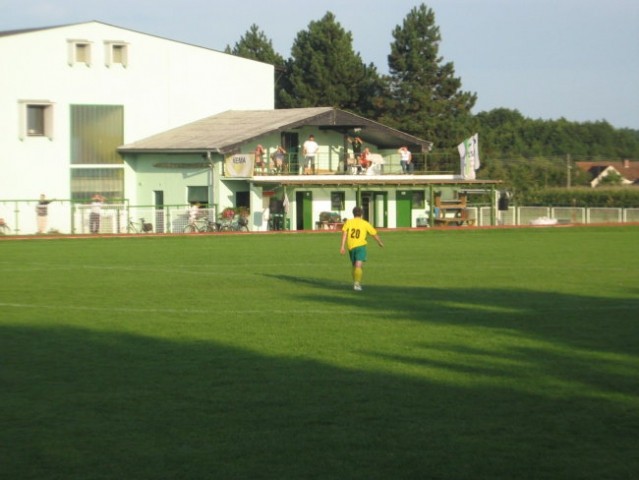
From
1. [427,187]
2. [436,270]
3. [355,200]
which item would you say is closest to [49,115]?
[355,200]

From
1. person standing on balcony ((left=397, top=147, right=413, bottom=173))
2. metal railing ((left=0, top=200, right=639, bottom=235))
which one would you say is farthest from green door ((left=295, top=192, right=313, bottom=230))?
person standing on balcony ((left=397, top=147, right=413, bottom=173))

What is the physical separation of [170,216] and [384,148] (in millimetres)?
15659

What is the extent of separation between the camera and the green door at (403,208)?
60344 millimetres

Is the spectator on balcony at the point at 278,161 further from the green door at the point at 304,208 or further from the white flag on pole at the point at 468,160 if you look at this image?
the white flag on pole at the point at 468,160

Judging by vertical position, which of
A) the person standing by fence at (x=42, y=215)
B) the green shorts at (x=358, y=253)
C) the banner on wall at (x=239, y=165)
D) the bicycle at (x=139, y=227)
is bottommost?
the green shorts at (x=358, y=253)

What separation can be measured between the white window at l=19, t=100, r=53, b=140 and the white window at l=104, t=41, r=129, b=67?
3.84m

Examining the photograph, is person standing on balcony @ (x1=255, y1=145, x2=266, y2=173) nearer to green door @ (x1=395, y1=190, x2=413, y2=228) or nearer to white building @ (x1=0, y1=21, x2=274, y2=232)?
white building @ (x1=0, y1=21, x2=274, y2=232)

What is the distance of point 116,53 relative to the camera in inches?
2279

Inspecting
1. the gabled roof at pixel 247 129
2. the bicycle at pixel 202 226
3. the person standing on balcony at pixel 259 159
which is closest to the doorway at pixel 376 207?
the gabled roof at pixel 247 129

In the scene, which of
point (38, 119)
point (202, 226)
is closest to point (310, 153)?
point (202, 226)

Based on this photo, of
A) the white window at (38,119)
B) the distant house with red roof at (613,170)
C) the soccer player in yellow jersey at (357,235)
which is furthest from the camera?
the distant house with red roof at (613,170)

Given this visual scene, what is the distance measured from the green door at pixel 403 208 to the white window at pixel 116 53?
15.3m

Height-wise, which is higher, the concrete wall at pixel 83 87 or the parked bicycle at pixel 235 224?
the concrete wall at pixel 83 87

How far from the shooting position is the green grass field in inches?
342
